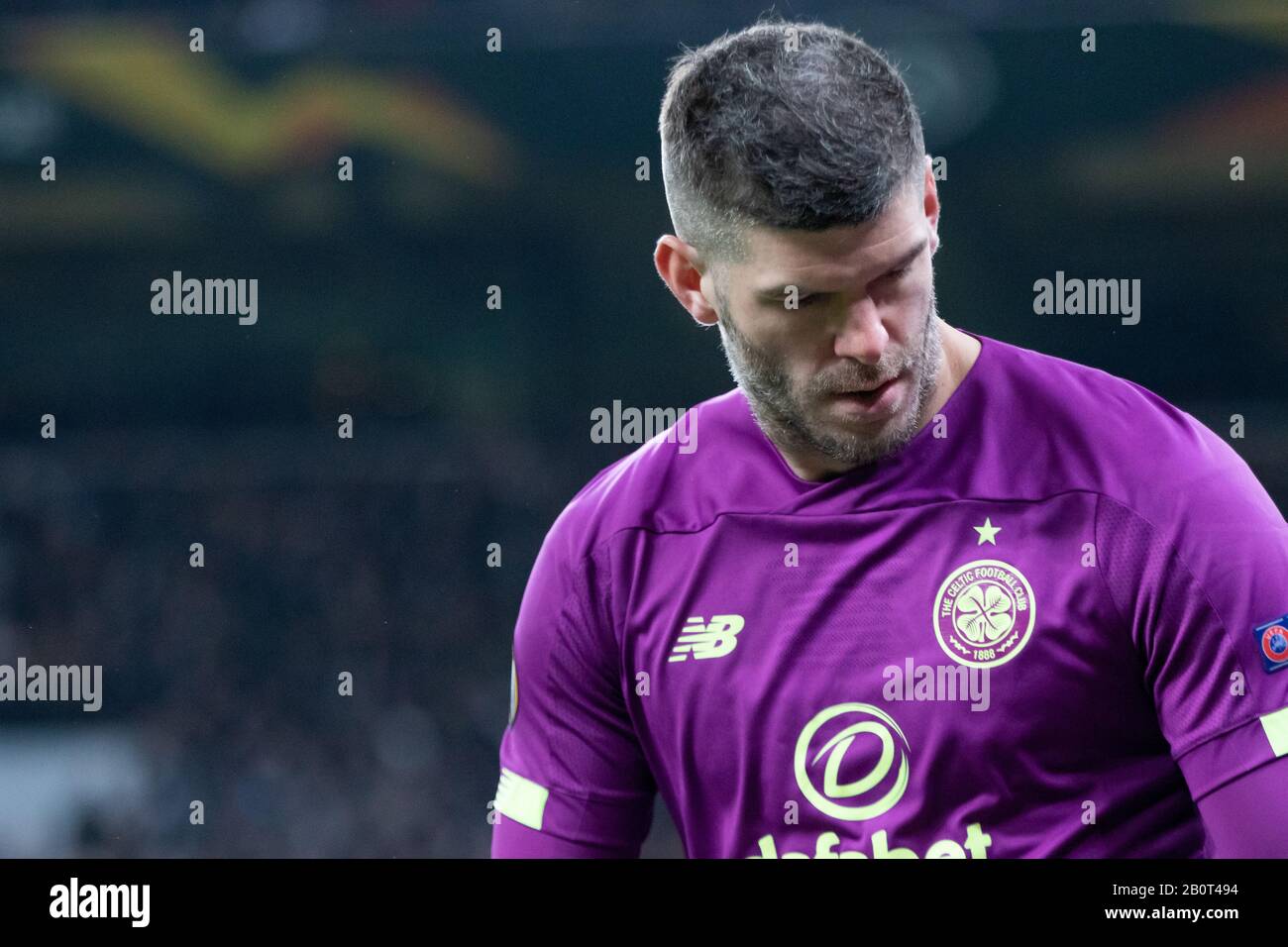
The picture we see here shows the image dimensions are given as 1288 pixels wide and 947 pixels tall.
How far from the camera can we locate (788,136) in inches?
76.9

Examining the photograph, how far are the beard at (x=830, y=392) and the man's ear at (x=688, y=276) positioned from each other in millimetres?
40

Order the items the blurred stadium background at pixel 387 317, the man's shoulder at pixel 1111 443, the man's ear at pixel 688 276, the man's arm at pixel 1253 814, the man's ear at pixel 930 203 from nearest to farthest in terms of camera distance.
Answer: the man's arm at pixel 1253 814, the man's shoulder at pixel 1111 443, the man's ear at pixel 930 203, the man's ear at pixel 688 276, the blurred stadium background at pixel 387 317

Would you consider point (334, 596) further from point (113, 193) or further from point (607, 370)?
point (113, 193)

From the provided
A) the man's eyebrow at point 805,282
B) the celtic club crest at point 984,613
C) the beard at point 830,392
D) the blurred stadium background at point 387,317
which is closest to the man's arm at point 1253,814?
the celtic club crest at point 984,613

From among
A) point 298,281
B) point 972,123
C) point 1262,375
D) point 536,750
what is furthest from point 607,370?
point 536,750

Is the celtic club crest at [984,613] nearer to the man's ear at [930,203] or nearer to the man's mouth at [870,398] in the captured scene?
the man's mouth at [870,398]

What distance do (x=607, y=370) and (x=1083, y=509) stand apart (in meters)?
8.22

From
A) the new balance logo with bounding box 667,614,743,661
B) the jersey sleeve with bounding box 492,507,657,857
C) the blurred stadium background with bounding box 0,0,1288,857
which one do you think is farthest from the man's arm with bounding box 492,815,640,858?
the blurred stadium background with bounding box 0,0,1288,857

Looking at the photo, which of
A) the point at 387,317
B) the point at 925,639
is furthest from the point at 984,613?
the point at 387,317

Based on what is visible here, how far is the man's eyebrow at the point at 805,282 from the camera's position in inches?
76.2

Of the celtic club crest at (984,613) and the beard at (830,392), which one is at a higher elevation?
the beard at (830,392)

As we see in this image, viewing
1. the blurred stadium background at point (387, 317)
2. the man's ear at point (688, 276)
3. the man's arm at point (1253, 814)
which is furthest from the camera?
the blurred stadium background at point (387, 317)

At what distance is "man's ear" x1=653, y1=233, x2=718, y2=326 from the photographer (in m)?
2.16

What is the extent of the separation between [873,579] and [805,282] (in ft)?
1.33
